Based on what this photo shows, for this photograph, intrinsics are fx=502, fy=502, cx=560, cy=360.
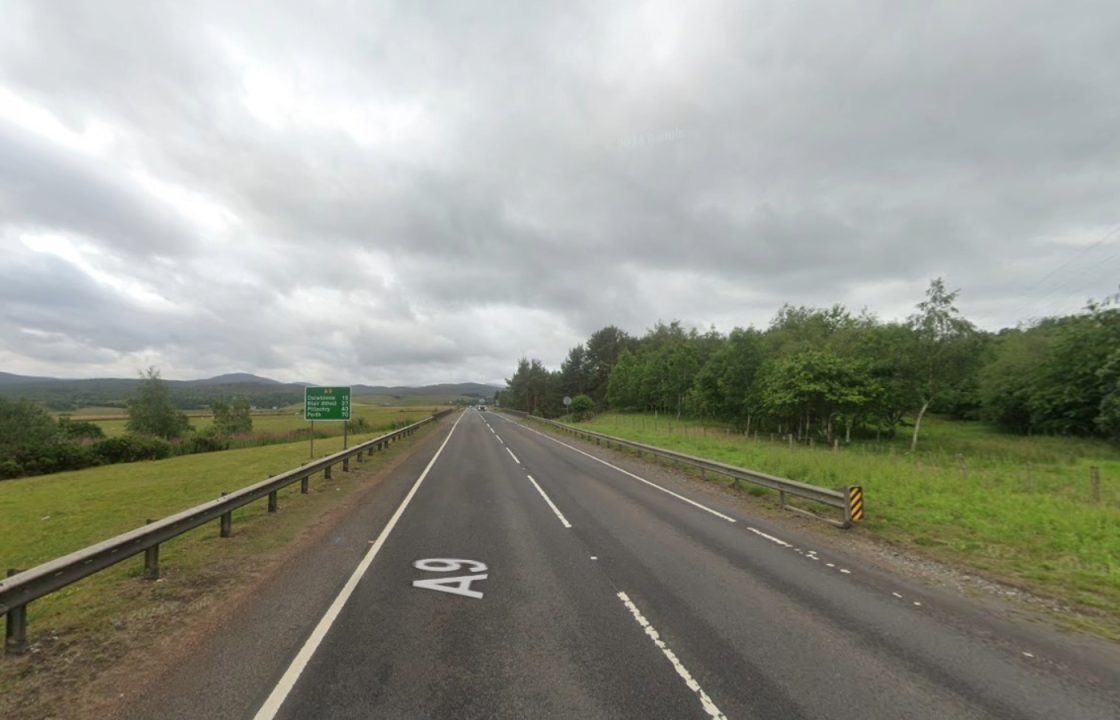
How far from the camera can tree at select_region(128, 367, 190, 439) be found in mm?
57719

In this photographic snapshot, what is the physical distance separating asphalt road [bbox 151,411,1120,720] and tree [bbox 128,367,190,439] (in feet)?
218

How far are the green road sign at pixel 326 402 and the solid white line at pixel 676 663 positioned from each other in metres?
17.5

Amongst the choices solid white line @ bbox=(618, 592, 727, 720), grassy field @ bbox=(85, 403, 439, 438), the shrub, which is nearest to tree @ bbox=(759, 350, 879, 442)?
grassy field @ bbox=(85, 403, 439, 438)

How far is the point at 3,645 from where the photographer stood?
4.78m

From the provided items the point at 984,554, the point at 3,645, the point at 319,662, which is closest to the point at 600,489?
the point at 984,554

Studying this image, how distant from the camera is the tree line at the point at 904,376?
112 ft

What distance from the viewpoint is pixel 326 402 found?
67.6 ft

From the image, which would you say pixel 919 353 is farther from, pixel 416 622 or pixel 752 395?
pixel 416 622

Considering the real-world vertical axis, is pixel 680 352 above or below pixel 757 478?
above

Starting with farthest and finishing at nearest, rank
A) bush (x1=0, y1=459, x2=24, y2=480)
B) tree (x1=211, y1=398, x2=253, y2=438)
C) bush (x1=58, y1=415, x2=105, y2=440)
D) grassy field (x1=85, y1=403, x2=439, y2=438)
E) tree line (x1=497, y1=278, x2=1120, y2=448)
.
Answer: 1. tree (x1=211, y1=398, x2=253, y2=438)
2. bush (x1=58, y1=415, x2=105, y2=440)
3. grassy field (x1=85, y1=403, x2=439, y2=438)
4. tree line (x1=497, y1=278, x2=1120, y2=448)
5. bush (x1=0, y1=459, x2=24, y2=480)

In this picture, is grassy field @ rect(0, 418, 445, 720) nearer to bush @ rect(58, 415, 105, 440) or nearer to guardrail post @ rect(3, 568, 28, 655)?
guardrail post @ rect(3, 568, 28, 655)

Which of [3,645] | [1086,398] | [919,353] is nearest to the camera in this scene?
[3,645]

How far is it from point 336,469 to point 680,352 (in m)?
48.5

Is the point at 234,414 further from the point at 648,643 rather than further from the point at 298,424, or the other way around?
the point at 648,643
